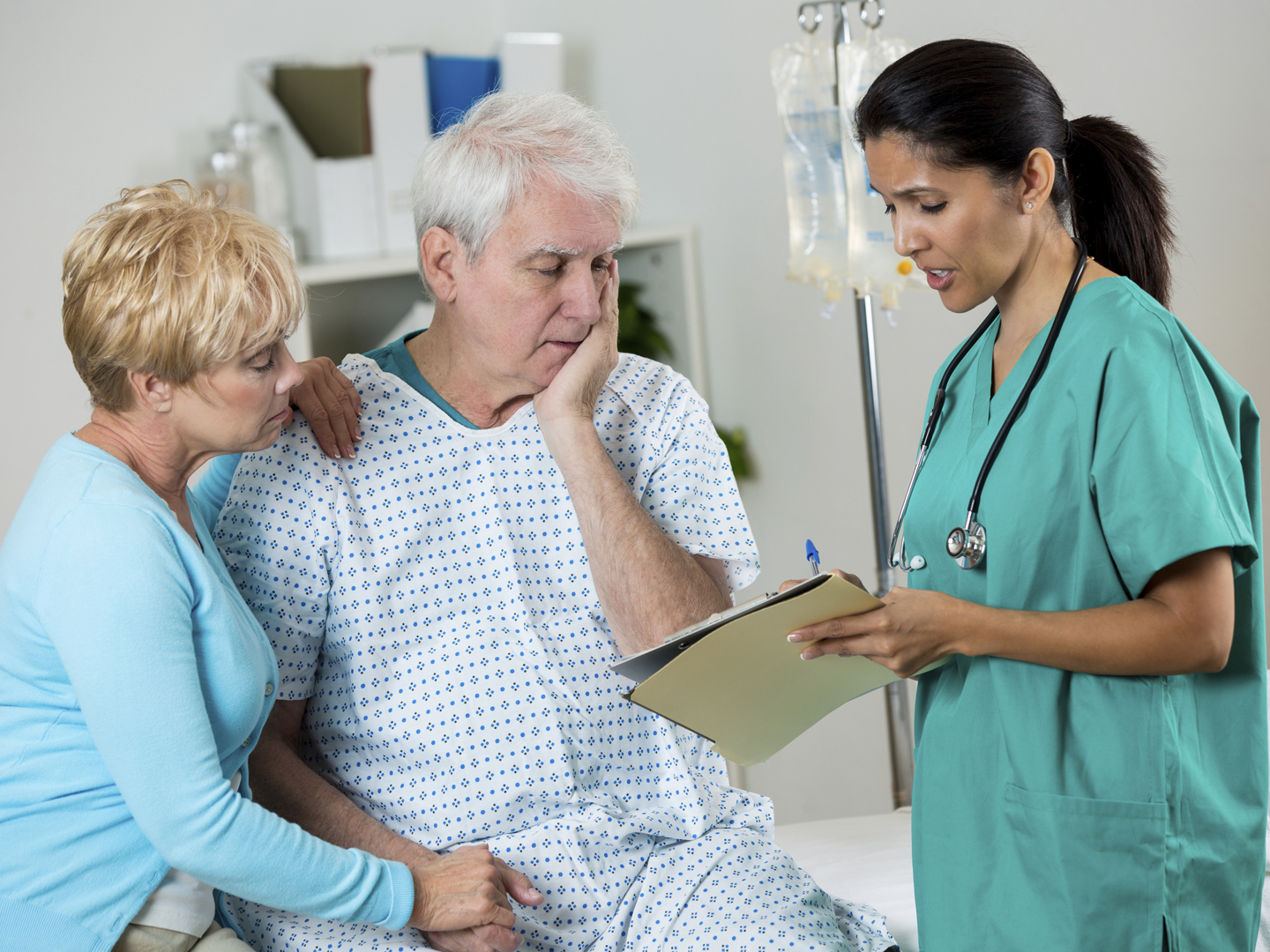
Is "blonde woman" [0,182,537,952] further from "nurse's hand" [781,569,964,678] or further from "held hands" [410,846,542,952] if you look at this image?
"nurse's hand" [781,569,964,678]

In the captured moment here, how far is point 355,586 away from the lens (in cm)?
141

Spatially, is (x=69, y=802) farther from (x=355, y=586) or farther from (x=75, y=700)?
(x=355, y=586)

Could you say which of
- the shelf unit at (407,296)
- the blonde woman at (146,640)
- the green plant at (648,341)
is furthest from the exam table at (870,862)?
the shelf unit at (407,296)

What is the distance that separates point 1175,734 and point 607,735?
0.67 metres

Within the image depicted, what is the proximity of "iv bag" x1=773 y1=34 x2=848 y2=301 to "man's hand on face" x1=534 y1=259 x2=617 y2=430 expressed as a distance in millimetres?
767

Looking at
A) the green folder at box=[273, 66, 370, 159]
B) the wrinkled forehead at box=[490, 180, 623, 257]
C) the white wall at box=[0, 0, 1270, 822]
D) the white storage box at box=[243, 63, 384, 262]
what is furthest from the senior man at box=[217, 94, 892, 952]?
the green folder at box=[273, 66, 370, 159]

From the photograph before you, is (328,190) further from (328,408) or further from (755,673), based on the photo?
(755,673)

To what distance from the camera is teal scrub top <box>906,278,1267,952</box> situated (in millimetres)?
1034

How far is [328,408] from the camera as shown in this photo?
1.42 metres

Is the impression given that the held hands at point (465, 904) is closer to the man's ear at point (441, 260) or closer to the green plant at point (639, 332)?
the man's ear at point (441, 260)

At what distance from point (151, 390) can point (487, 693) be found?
0.54 m

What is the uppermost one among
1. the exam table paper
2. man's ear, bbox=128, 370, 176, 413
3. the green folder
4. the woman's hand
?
the green folder

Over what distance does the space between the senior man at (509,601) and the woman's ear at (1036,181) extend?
527 mm

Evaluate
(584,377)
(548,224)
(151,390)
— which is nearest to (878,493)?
(584,377)
